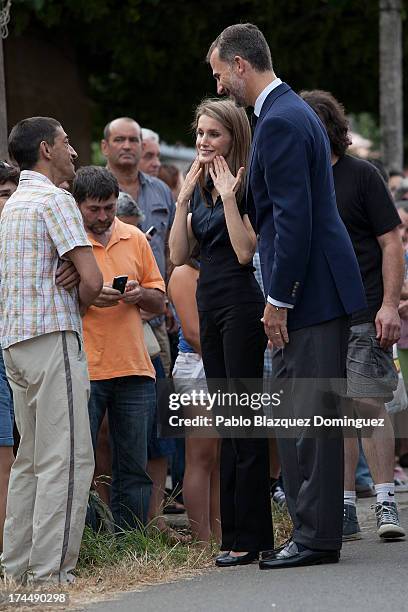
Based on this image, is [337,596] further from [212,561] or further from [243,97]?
[243,97]

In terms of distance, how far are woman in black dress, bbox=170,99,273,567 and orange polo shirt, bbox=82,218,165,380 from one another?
0.63 meters

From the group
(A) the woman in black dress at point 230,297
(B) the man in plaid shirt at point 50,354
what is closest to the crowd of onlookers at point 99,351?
(B) the man in plaid shirt at point 50,354

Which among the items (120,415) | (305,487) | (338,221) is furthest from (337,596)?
(120,415)

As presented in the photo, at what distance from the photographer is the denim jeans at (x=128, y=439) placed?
6801 mm

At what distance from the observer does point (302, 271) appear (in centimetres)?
565

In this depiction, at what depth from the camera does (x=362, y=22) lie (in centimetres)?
1394

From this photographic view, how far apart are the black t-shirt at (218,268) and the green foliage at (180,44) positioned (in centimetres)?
600

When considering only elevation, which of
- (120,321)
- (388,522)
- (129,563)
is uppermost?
(120,321)

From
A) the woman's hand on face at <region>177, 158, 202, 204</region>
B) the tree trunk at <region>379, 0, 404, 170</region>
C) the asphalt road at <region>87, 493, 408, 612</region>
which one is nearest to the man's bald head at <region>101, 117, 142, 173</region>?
the woman's hand on face at <region>177, 158, 202, 204</region>

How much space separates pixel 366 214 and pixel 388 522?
1.49m

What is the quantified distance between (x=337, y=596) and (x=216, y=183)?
1973mm

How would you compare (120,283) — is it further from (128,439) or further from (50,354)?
(50,354)

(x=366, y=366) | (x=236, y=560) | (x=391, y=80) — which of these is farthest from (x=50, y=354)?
(x=391, y=80)

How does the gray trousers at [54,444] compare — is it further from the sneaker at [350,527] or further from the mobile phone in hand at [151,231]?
the mobile phone in hand at [151,231]
